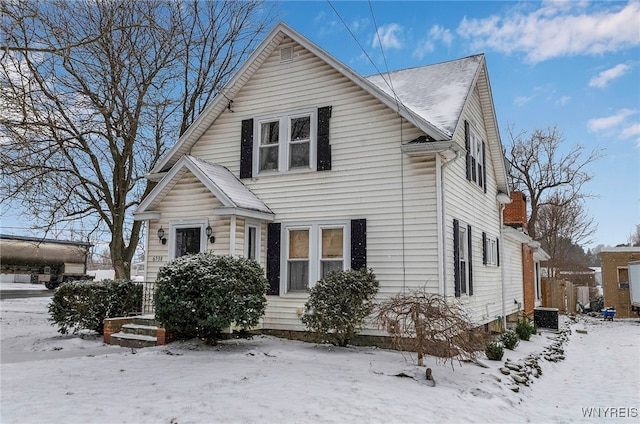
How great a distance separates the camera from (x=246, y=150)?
12422 millimetres

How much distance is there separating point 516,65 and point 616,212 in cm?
1281

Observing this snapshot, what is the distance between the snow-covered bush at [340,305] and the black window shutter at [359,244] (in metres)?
0.72

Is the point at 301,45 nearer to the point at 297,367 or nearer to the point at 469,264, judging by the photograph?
the point at 469,264

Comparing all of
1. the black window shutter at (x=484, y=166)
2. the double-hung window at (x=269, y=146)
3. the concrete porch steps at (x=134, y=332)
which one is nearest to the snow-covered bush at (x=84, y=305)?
the concrete porch steps at (x=134, y=332)

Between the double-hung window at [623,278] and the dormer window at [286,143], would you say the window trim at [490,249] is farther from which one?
the double-hung window at [623,278]

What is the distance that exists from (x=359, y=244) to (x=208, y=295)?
3.62 meters

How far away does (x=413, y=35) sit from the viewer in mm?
11047

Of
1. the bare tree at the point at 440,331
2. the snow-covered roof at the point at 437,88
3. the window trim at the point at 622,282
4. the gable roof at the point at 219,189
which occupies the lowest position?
the bare tree at the point at 440,331

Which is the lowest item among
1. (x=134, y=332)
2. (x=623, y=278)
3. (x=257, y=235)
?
(x=134, y=332)

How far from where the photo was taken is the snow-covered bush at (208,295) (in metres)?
8.85

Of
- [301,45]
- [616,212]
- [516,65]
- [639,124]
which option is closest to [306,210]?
[301,45]

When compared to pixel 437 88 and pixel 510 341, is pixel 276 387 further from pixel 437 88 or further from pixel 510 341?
pixel 437 88

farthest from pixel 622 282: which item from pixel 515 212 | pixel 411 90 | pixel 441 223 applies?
pixel 441 223

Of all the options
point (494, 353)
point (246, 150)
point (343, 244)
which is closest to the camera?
point (494, 353)
